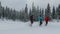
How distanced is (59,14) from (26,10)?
42584mm

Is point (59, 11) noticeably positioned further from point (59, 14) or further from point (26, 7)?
point (26, 7)

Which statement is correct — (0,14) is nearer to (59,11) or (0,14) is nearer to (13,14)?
(13,14)

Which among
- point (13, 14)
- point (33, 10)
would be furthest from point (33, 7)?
point (13, 14)

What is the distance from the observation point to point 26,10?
128 meters

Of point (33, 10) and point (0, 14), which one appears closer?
point (33, 10)

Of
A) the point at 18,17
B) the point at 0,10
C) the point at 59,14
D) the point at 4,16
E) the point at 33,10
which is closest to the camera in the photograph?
the point at 59,14

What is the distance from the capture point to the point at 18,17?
130 metres

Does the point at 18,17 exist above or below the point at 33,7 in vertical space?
below

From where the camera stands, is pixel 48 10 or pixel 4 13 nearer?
pixel 48 10

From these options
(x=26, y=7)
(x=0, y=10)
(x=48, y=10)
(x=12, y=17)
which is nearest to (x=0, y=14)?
(x=0, y=10)

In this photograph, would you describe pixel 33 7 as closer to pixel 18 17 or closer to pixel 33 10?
pixel 33 10

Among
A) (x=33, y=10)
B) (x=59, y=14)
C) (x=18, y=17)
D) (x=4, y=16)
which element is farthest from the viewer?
(x=18, y=17)

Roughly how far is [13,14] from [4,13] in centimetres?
770

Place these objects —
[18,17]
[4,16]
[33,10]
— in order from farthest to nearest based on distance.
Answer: [18,17], [4,16], [33,10]
